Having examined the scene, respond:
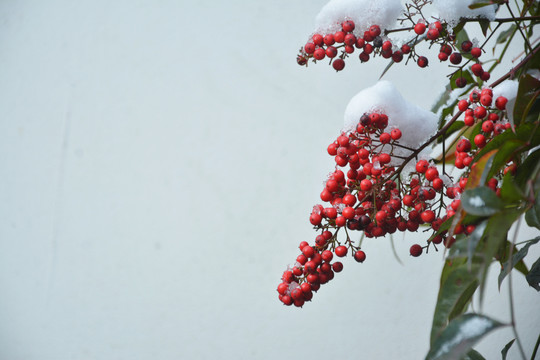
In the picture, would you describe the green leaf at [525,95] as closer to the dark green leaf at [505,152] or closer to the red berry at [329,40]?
the dark green leaf at [505,152]

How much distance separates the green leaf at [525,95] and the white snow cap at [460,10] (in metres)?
0.08

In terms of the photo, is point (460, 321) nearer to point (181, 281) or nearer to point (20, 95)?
point (181, 281)

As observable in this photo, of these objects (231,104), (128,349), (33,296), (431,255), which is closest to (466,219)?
(431,255)

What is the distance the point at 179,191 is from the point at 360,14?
48cm

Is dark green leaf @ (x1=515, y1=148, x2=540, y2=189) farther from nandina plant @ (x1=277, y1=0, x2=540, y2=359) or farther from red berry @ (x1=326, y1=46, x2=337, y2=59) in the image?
red berry @ (x1=326, y1=46, x2=337, y2=59)

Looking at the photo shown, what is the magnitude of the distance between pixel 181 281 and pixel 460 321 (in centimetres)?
60

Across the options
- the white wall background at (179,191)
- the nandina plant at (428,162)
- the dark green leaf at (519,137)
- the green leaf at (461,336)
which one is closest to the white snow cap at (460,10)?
the nandina plant at (428,162)

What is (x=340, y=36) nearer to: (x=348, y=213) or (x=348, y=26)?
(x=348, y=26)

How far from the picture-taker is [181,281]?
32.4 inches

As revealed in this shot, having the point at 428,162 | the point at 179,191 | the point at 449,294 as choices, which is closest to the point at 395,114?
the point at 428,162

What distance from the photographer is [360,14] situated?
0.43 m

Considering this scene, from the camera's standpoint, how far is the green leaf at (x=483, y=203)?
0.87ft

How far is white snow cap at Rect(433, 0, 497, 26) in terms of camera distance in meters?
0.40

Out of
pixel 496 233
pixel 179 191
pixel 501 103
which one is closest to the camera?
pixel 496 233
